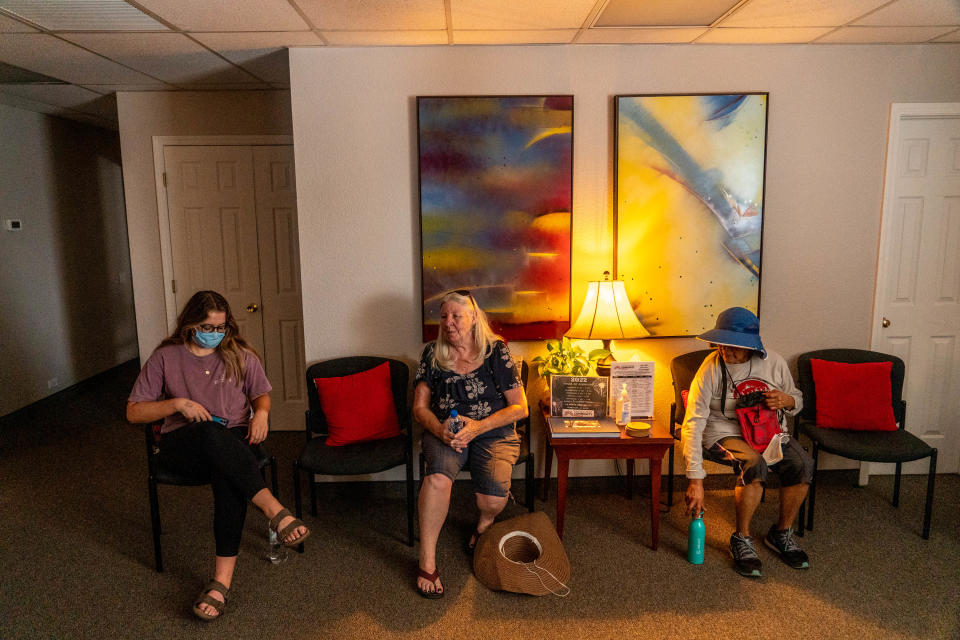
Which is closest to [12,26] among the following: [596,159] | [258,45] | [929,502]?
[258,45]

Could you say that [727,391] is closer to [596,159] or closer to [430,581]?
[596,159]

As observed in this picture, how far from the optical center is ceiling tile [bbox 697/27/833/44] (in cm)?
296

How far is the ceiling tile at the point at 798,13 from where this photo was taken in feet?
8.62

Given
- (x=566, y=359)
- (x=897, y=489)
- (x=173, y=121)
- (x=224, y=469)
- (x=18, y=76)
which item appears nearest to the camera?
(x=224, y=469)

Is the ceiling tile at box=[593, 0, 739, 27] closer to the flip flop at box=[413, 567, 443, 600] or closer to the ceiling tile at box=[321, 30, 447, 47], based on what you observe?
the ceiling tile at box=[321, 30, 447, 47]

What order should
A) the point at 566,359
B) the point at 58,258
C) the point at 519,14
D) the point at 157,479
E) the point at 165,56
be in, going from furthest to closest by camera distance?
the point at 58,258 < the point at 165,56 < the point at 566,359 < the point at 519,14 < the point at 157,479

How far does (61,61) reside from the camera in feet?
11.3

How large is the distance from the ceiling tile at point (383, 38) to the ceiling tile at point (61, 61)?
986mm

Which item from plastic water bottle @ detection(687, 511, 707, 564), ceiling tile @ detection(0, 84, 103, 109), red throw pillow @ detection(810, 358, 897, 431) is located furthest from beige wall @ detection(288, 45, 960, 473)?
ceiling tile @ detection(0, 84, 103, 109)

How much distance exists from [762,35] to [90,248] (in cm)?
595

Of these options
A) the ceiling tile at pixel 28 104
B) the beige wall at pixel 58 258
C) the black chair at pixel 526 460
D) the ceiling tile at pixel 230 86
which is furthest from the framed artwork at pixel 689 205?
the beige wall at pixel 58 258

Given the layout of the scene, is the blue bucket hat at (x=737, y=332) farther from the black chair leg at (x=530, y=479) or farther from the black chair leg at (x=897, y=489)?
the black chair leg at (x=897, y=489)

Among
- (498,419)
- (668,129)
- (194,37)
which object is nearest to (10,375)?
(194,37)

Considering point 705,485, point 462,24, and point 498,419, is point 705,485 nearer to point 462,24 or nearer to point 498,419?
point 498,419
